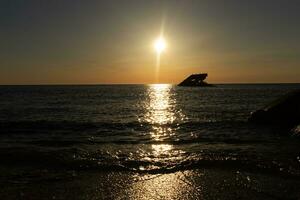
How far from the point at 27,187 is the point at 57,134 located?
11.9m

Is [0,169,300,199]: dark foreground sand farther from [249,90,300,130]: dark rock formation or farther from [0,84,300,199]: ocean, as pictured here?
[249,90,300,130]: dark rock formation

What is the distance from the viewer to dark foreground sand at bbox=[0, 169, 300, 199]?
8914 millimetres

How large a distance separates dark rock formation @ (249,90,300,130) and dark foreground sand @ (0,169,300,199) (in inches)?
583

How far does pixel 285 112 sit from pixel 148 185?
18.1 m

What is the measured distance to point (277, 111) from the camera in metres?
25.9

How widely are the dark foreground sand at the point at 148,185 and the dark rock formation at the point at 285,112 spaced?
1480 centimetres

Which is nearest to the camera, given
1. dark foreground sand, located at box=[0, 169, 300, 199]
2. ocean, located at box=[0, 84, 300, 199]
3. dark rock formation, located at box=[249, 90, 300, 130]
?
dark foreground sand, located at box=[0, 169, 300, 199]

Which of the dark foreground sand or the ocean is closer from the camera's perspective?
the dark foreground sand

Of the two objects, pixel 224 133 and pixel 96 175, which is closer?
pixel 96 175

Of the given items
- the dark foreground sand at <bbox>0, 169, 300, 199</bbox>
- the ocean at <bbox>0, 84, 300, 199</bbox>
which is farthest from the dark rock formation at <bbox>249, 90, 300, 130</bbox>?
the dark foreground sand at <bbox>0, 169, 300, 199</bbox>

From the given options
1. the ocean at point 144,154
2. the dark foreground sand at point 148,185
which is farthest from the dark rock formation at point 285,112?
the dark foreground sand at point 148,185

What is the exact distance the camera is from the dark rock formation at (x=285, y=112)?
2473 cm

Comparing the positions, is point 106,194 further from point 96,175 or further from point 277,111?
point 277,111

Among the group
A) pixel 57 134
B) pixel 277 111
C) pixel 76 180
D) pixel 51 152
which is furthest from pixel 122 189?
pixel 277 111
